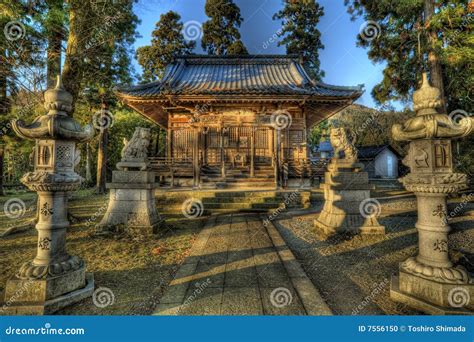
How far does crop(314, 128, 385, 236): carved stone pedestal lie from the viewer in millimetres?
5582

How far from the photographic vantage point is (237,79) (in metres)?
14.6

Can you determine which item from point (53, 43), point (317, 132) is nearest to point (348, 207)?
point (53, 43)

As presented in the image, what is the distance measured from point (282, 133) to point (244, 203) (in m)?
6.09

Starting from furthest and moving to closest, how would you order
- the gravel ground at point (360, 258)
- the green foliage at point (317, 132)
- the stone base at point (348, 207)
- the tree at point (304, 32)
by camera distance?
the green foliage at point (317, 132)
the tree at point (304, 32)
the stone base at point (348, 207)
the gravel ground at point (360, 258)

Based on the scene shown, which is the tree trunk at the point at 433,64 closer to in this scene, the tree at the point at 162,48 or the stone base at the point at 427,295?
the stone base at the point at 427,295

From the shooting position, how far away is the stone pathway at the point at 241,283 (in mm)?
2674

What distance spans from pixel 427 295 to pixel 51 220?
5.11m

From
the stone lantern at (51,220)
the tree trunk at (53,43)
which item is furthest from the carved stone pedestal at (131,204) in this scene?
the tree trunk at (53,43)

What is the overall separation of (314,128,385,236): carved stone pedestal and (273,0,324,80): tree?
19.6m

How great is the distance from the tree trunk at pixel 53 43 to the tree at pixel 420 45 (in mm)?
12113

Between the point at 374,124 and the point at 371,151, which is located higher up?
the point at 374,124

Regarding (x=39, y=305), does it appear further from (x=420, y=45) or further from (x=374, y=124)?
(x=374, y=124)

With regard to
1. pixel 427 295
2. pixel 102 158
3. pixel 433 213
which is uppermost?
pixel 102 158

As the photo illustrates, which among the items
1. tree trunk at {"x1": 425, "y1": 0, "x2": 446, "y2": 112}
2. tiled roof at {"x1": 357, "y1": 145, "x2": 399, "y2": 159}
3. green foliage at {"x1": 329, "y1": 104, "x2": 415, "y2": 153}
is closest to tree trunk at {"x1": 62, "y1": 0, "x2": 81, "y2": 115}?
tree trunk at {"x1": 425, "y1": 0, "x2": 446, "y2": 112}
